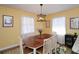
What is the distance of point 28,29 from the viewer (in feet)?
5.22

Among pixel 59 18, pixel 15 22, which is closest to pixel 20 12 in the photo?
pixel 15 22

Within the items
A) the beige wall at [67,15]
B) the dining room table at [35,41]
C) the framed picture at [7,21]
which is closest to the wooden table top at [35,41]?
the dining room table at [35,41]

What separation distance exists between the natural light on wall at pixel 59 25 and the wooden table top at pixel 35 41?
0.51 ft

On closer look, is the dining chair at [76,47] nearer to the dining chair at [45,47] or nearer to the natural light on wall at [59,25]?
the natural light on wall at [59,25]

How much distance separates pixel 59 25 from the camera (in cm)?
163

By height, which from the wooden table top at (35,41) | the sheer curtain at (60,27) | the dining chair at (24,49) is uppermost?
the sheer curtain at (60,27)

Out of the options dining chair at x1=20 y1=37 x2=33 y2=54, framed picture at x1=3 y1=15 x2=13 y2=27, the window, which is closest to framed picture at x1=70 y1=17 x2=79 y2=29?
the window

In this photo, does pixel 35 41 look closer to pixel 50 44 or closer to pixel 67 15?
pixel 50 44

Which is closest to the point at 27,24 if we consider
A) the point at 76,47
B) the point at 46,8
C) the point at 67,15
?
the point at 46,8

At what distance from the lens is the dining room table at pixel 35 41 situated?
5.18 feet

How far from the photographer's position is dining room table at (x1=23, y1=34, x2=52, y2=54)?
1.58 metres

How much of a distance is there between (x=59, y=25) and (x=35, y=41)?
1.58 feet
